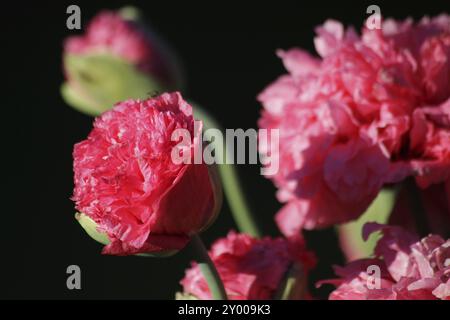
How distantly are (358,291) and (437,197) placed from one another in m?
0.09

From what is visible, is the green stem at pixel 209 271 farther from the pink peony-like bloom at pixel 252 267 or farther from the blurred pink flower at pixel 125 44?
the blurred pink flower at pixel 125 44

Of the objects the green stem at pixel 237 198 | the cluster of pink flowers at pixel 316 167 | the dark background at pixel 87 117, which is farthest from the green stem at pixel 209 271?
the dark background at pixel 87 117

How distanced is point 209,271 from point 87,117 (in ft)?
3.90

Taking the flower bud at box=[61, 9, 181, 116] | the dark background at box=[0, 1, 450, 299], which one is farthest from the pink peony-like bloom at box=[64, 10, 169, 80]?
A: the dark background at box=[0, 1, 450, 299]

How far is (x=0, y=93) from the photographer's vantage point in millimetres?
1569

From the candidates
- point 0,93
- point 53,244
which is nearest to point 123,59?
point 53,244

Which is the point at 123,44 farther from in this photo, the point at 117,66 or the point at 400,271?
the point at 400,271

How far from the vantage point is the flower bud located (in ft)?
1.92

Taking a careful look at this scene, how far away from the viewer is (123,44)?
0.58 meters

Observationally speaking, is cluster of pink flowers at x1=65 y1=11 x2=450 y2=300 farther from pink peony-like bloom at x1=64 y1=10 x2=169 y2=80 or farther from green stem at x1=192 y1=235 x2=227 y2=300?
pink peony-like bloom at x1=64 y1=10 x2=169 y2=80

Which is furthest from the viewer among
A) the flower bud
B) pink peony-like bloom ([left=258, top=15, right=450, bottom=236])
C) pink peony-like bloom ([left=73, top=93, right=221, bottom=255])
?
the flower bud

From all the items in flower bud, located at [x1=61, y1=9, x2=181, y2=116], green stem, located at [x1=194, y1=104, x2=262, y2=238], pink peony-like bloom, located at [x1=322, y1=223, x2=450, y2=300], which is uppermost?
flower bud, located at [x1=61, y1=9, x2=181, y2=116]

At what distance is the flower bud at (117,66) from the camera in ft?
1.92

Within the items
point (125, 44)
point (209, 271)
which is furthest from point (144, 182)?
point (125, 44)
